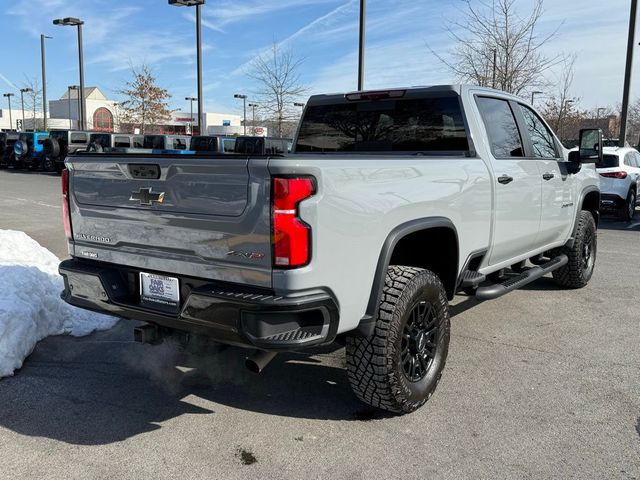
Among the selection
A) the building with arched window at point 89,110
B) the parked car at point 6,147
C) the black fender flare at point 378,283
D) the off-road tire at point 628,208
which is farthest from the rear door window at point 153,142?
the building with arched window at point 89,110

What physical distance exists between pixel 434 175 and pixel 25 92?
5980cm

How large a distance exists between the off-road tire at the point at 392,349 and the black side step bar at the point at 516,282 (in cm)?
85

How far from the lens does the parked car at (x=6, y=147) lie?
31.5m

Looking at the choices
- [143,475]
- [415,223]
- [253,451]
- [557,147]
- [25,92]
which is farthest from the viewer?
[25,92]

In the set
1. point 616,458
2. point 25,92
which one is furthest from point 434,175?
point 25,92

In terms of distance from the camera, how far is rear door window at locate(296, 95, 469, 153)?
4496 millimetres

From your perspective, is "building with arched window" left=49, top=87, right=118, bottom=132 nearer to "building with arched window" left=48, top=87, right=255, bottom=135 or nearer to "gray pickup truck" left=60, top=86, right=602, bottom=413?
"building with arched window" left=48, top=87, right=255, bottom=135

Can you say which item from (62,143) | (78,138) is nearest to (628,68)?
(78,138)

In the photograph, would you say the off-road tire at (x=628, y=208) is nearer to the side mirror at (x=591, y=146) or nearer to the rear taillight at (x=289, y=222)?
the side mirror at (x=591, y=146)

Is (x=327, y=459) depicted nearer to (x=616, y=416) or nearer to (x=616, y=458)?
(x=616, y=458)

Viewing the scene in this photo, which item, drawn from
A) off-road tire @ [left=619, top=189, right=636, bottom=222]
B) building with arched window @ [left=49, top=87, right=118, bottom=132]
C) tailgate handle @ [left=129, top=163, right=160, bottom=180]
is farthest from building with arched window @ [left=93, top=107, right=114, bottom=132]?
tailgate handle @ [left=129, top=163, right=160, bottom=180]

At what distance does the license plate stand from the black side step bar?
229 cm

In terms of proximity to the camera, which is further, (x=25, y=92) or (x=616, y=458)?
(x=25, y=92)

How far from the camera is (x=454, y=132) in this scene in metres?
4.47
